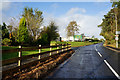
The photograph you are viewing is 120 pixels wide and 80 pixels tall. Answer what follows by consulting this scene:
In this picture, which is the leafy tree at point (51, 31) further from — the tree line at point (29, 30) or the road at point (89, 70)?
the road at point (89, 70)

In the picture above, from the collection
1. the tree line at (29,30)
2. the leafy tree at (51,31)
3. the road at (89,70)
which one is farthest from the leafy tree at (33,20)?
the road at (89,70)

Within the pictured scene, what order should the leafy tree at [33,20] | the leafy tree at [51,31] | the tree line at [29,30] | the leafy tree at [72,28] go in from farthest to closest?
the leafy tree at [72,28], the leafy tree at [51,31], the leafy tree at [33,20], the tree line at [29,30]

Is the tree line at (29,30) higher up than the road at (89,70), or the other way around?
the tree line at (29,30)

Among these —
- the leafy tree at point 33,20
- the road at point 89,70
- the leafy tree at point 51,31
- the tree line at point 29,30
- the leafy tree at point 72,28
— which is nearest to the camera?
the road at point 89,70

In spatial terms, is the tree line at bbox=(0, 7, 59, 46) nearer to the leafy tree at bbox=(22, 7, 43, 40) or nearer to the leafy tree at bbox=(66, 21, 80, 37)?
the leafy tree at bbox=(22, 7, 43, 40)

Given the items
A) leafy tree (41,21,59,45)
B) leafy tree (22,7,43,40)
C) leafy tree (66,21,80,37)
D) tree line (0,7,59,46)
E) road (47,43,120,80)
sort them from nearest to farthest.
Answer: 1. road (47,43,120,80)
2. tree line (0,7,59,46)
3. leafy tree (22,7,43,40)
4. leafy tree (41,21,59,45)
5. leafy tree (66,21,80,37)

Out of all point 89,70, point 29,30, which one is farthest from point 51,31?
point 89,70

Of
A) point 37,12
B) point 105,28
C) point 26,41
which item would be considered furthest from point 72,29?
point 26,41

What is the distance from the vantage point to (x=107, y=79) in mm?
5055

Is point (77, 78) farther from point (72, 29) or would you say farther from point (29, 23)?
point (72, 29)

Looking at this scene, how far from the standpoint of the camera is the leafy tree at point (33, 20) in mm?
31531

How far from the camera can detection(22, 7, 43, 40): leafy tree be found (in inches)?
1241

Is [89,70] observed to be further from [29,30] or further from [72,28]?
[72,28]

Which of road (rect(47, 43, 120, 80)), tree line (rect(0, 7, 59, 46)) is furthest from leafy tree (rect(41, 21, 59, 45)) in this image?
road (rect(47, 43, 120, 80))
